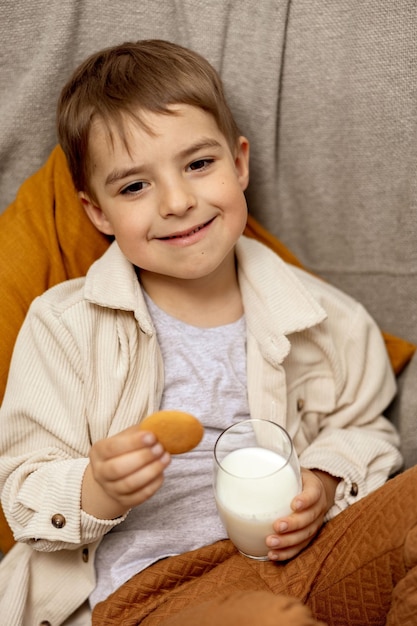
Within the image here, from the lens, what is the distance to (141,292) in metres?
1.37

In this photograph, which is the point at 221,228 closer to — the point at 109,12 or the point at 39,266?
the point at 39,266

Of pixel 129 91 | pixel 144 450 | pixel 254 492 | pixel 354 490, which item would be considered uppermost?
pixel 129 91

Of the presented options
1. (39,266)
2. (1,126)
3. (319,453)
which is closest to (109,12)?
(1,126)

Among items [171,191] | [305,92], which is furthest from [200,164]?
[305,92]

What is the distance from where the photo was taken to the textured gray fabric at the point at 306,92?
4.72 feet

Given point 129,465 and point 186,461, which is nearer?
point 129,465

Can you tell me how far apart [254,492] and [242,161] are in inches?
27.6

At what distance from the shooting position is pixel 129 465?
1001 millimetres

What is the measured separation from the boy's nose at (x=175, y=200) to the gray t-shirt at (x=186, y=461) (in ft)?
0.81

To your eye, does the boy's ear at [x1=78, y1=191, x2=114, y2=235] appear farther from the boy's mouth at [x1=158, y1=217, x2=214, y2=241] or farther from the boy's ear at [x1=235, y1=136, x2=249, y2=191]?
the boy's ear at [x1=235, y1=136, x2=249, y2=191]

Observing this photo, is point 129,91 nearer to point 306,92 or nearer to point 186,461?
point 306,92

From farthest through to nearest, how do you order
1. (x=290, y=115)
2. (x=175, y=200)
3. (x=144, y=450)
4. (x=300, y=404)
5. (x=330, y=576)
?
(x=290, y=115), (x=300, y=404), (x=175, y=200), (x=330, y=576), (x=144, y=450)

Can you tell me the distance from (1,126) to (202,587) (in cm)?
98

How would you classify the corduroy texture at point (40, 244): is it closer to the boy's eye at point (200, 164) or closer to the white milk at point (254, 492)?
the boy's eye at point (200, 164)
